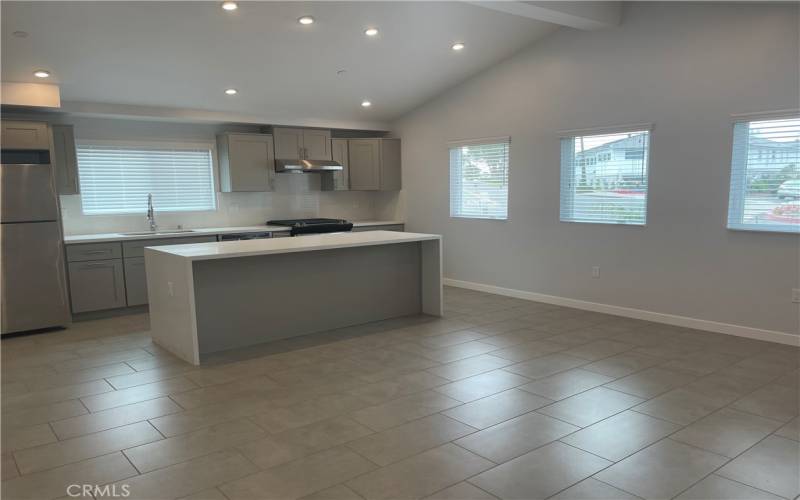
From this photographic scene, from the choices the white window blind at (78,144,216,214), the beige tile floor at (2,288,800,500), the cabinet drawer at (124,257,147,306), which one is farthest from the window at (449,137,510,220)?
the cabinet drawer at (124,257,147,306)

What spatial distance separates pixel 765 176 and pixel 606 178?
4.53 feet

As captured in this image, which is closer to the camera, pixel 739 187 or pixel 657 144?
pixel 739 187

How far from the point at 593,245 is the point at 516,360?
211 cm

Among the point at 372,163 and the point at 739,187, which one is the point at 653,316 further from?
the point at 372,163

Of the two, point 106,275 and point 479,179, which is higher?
point 479,179

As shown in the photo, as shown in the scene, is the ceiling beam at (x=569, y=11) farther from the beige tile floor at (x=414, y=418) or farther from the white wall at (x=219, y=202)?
the white wall at (x=219, y=202)

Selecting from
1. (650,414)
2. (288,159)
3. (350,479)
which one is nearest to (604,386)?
(650,414)

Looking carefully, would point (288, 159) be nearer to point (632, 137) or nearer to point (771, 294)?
point (632, 137)

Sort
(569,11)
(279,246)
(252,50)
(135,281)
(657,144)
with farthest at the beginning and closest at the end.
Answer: (135,281)
(252,50)
(657,144)
(569,11)
(279,246)

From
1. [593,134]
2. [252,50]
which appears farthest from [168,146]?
[593,134]

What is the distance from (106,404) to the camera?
3209 millimetres

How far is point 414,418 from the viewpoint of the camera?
292 cm

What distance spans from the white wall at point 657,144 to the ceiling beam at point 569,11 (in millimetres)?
176

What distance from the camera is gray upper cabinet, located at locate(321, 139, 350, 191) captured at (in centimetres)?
735
